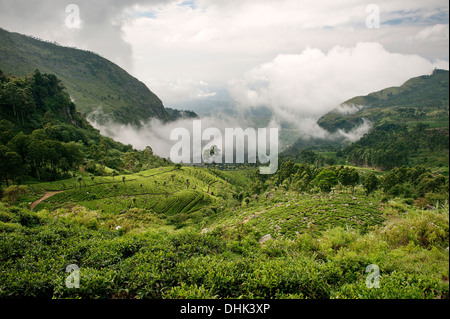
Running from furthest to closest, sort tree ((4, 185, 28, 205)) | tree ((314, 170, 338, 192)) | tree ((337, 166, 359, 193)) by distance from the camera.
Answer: tree ((337, 166, 359, 193)), tree ((314, 170, 338, 192)), tree ((4, 185, 28, 205))

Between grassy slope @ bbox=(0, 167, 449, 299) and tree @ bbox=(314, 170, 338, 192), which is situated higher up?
grassy slope @ bbox=(0, 167, 449, 299)

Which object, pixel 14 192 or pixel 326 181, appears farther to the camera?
pixel 326 181

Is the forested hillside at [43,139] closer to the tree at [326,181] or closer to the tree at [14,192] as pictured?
the tree at [14,192]

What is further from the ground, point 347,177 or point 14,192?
point 347,177

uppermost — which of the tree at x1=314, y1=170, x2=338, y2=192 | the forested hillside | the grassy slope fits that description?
the forested hillside

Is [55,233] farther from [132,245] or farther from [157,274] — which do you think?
[157,274]

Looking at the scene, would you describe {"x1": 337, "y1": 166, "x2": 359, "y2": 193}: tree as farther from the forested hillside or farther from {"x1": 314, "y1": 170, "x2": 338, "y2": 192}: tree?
the forested hillside

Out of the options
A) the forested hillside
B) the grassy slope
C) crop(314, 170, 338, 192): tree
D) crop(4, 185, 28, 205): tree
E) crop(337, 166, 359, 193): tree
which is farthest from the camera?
the forested hillside

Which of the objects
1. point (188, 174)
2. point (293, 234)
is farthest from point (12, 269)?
point (188, 174)

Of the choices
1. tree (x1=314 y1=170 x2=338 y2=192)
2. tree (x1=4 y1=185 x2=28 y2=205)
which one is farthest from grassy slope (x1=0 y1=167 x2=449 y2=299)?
tree (x1=4 y1=185 x2=28 y2=205)

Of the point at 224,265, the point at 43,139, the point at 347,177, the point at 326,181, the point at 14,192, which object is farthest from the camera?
the point at 43,139

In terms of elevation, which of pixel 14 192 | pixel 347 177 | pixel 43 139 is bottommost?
pixel 14 192

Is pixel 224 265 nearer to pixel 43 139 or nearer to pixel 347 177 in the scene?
pixel 347 177

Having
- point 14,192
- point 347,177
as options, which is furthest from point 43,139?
point 347,177
